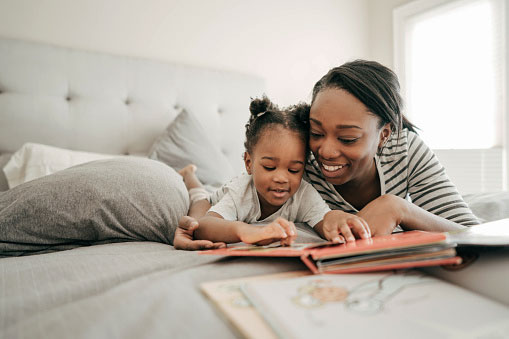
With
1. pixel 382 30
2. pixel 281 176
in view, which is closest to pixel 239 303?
pixel 281 176

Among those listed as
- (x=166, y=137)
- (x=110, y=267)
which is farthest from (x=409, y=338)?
(x=166, y=137)

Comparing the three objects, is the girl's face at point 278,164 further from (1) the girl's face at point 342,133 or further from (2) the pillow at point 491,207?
(2) the pillow at point 491,207

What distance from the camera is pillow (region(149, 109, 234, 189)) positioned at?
185 cm

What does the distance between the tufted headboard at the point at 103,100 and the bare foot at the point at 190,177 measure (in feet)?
1.43

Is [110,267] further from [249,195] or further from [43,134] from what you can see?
[43,134]

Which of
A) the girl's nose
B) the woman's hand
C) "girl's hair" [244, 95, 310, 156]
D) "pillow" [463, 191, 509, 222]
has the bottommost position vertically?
"pillow" [463, 191, 509, 222]

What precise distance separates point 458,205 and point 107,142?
165 cm

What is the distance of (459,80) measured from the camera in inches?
103

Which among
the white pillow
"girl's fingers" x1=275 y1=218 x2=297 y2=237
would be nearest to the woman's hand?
"girl's fingers" x1=275 y1=218 x2=297 y2=237

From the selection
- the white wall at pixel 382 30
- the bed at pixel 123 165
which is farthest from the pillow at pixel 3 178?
the white wall at pixel 382 30

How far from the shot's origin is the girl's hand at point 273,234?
692 mm

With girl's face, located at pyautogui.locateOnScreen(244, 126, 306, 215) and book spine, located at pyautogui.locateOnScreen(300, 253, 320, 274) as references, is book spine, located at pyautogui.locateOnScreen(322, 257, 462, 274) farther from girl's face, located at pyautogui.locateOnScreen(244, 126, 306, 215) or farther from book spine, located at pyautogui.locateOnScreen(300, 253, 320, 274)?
girl's face, located at pyautogui.locateOnScreen(244, 126, 306, 215)

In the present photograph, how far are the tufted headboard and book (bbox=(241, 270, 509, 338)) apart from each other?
5.46 ft

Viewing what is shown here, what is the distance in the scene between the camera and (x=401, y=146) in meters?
1.24
